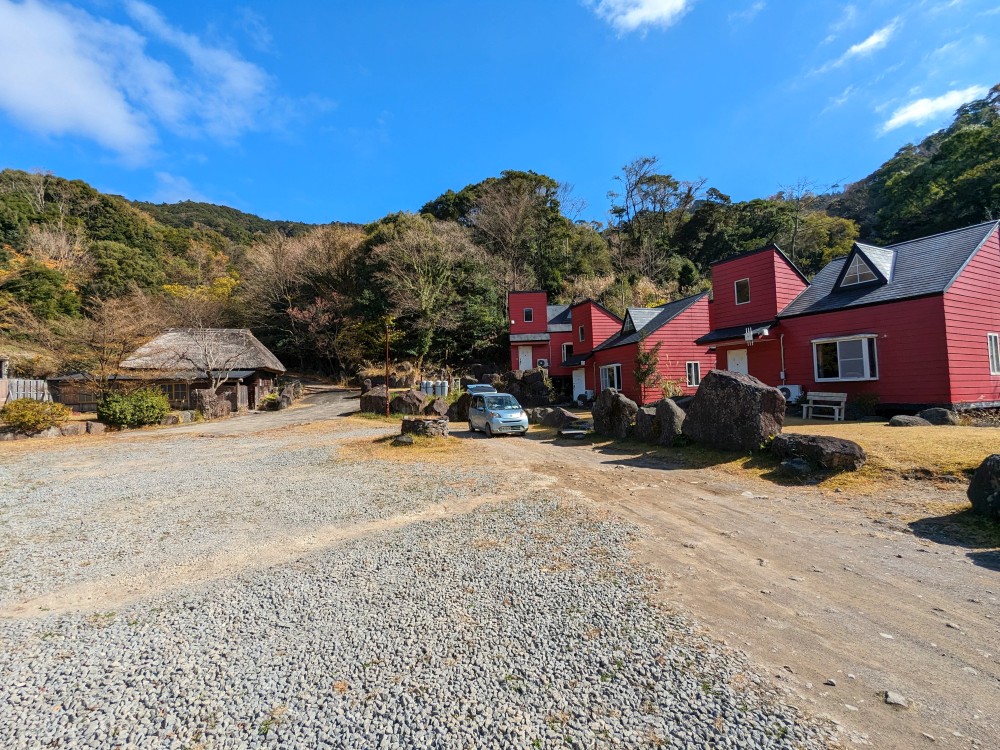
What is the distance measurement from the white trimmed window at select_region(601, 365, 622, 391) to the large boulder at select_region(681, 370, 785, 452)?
1202 centimetres

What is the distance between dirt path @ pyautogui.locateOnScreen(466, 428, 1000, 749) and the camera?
7.65 feet

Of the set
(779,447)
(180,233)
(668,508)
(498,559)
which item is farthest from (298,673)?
(180,233)

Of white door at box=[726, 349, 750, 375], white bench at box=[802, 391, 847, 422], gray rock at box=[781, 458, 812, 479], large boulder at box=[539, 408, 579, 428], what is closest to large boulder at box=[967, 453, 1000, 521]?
gray rock at box=[781, 458, 812, 479]

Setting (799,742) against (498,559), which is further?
(498,559)

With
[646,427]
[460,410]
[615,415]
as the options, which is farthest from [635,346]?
[646,427]

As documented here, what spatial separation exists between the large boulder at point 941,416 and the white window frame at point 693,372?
1064 centimetres

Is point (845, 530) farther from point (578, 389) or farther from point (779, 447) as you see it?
point (578, 389)

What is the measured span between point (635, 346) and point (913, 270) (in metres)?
10.2

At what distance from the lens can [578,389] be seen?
28.9 m

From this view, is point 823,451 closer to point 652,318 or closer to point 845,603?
point 845,603

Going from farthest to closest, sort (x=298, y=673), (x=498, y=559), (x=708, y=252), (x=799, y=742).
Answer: (x=708, y=252) → (x=498, y=559) → (x=298, y=673) → (x=799, y=742)

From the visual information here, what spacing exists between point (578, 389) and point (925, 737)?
88.6 feet

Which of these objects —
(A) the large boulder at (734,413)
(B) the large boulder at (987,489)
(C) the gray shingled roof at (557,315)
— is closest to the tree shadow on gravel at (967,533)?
(B) the large boulder at (987,489)

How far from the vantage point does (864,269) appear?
49.0ft
